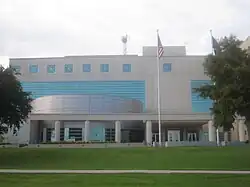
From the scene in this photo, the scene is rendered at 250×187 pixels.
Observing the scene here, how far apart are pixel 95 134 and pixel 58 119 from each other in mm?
6799

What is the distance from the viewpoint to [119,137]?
63.8 metres

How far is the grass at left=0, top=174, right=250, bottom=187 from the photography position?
51.9 ft

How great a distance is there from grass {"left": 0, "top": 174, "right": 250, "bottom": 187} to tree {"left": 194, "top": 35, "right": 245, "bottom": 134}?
8269mm

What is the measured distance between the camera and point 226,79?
87.3ft

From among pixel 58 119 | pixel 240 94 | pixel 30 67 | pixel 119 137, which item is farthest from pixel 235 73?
pixel 30 67

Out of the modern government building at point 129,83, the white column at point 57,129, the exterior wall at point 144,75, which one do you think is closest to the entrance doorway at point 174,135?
the modern government building at point 129,83

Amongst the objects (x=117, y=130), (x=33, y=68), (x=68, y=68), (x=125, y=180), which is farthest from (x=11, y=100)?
(x=33, y=68)

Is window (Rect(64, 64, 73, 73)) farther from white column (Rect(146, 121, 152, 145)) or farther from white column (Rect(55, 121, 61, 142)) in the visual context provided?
white column (Rect(146, 121, 152, 145))

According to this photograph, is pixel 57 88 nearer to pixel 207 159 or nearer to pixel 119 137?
pixel 119 137

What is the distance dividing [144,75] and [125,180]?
A: 80175 millimetres

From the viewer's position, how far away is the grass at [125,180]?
15.8 meters

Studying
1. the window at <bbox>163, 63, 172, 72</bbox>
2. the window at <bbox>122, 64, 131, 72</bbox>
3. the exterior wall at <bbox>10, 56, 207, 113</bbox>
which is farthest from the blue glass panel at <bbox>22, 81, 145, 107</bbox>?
the window at <bbox>163, 63, 172, 72</bbox>

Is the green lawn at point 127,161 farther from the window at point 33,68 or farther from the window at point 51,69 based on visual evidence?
the window at point 33,68

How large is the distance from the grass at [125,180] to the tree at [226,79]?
8.27m
